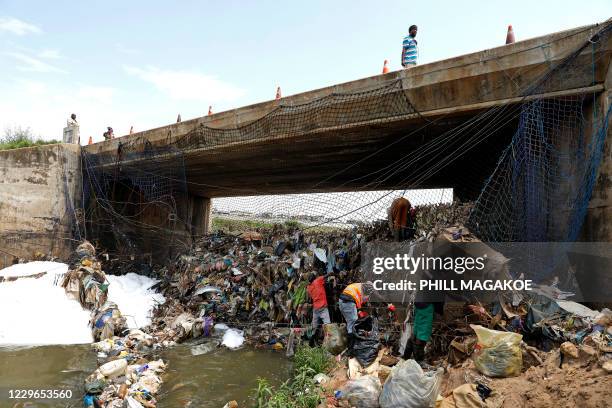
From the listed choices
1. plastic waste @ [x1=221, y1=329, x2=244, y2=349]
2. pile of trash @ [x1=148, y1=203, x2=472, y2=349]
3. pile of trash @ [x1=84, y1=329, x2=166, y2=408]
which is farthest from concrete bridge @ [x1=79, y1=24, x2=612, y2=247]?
pile of trash @ [x1=84, y1=329, x2=166, y2=408]

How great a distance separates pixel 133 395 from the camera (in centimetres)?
413

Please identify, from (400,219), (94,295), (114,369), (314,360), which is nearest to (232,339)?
(114,369)

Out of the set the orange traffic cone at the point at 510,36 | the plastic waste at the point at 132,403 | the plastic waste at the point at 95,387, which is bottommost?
the plastic waste at the point at 95,387

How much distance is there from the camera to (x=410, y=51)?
5926mm

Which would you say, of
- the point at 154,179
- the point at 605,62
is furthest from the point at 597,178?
the point at 154,179

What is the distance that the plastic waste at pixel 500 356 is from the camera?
130 inches

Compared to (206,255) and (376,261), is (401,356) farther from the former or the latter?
(206,255)

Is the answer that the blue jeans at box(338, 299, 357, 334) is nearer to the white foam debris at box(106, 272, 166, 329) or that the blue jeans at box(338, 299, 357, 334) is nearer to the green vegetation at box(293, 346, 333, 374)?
the green vegetation at box(293, 346, 333, 374)

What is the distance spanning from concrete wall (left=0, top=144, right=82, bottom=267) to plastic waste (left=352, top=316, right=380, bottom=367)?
825cm

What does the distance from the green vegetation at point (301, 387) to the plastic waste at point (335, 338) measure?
12 centimetres

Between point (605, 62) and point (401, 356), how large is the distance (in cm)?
391

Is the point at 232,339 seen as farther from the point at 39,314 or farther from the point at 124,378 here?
the point at 39,314

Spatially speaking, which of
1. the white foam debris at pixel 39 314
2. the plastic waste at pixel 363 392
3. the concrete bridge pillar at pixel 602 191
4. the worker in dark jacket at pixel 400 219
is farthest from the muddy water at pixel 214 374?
the concrete bridge pillar at pixel 602 191

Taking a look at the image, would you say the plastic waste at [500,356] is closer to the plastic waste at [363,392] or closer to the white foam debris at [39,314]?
the plastic waste at [363,392]
